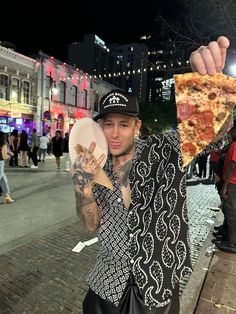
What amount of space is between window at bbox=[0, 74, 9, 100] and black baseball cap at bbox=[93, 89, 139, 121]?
72.5 ft

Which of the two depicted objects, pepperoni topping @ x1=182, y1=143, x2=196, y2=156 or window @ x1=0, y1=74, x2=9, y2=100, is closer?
pepperoni topping @ x1=182, y1=143, x2=196, y2=156

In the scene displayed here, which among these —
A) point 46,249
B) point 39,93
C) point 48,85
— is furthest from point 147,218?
point 48,85

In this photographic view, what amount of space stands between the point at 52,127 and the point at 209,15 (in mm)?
20889

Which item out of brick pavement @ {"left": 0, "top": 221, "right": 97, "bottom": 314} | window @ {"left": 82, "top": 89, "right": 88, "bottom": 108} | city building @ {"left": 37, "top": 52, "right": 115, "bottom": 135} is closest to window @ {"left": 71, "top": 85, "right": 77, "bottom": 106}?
city building @ {"left": 37, "top": 52, "right": 115, "bottom": 135}

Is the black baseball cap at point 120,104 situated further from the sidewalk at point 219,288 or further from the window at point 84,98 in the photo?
the window at point 84,98

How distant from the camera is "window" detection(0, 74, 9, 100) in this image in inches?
841

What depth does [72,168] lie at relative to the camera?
1496 millimetres

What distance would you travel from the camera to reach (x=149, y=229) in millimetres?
1519

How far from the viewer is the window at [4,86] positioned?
2137 centimetres

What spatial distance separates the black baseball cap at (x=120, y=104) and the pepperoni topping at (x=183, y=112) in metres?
0.28

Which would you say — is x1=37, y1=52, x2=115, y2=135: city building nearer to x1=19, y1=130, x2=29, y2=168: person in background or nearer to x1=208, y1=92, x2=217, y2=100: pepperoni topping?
x1=19, y1=130, x2=29, y2=168: person in background

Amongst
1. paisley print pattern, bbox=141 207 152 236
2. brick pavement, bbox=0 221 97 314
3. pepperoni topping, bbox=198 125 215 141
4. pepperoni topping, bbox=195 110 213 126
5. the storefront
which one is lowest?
brick pavement, bbox=0 221 97 314

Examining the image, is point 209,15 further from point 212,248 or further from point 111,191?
point 111,191

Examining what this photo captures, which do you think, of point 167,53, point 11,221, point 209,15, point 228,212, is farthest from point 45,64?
point 228,212
